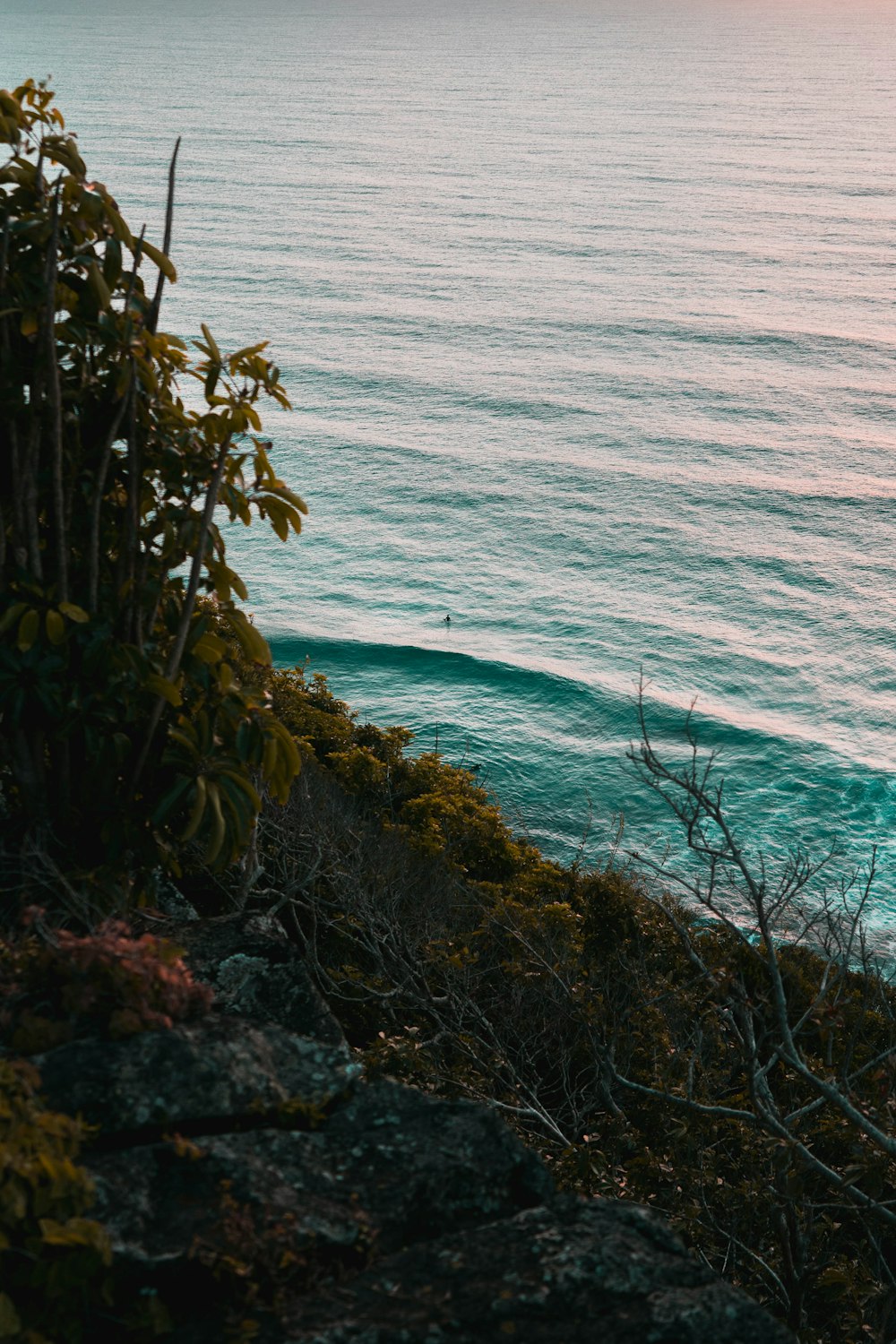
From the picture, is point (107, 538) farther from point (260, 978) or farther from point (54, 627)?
point (260, 978)

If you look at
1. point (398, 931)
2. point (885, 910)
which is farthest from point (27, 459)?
point (885, 910)

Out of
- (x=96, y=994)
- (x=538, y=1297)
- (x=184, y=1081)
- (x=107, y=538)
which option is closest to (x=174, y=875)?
(x=107, y=538)

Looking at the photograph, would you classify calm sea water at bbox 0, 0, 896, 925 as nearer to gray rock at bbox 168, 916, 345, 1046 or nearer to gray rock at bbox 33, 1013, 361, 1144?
gray rock at bbox 168, 916, 345, 1046

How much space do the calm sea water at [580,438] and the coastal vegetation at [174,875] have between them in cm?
1226

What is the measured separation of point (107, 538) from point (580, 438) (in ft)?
132

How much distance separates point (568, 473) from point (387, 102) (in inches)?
4005

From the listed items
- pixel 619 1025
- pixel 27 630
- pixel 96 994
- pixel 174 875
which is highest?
pixel 27 630

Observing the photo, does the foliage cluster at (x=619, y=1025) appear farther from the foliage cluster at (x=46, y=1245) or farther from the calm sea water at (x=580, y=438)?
the calm sea water at (x=580, y=438)

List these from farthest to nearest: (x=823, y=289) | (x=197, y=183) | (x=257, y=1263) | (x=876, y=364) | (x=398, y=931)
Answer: (x=197, y=183) → (x=823, y=289) → (x=876, y=364) → (x=398, y=931) → (x=257, y=1263)

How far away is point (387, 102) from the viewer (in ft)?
429

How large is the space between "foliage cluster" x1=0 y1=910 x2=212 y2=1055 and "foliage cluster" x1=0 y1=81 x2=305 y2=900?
1.14m

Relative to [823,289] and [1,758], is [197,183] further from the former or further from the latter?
[1,758]

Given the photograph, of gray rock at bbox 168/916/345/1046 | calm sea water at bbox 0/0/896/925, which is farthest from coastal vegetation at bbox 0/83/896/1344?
calm sea water at bbox 0/0/896/925

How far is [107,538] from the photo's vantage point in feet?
24.5
